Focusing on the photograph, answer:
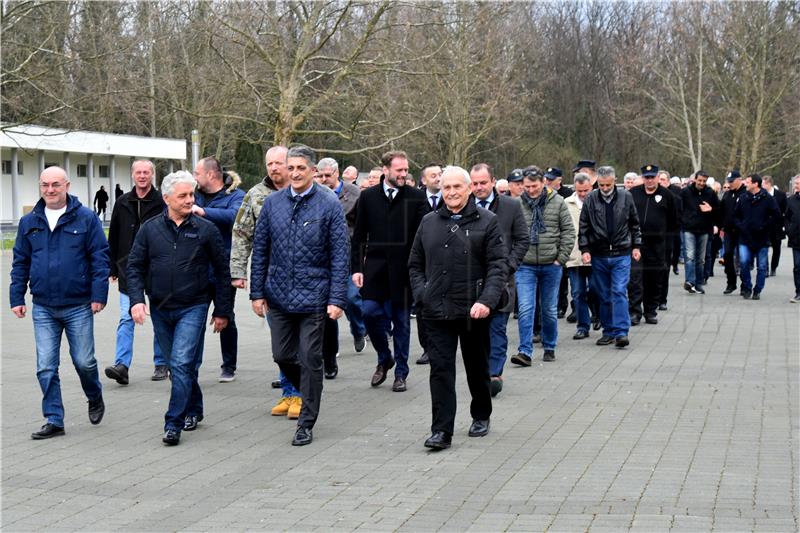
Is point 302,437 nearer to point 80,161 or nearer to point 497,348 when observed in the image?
point 497,348

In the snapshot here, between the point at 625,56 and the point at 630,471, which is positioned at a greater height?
the point at 625,56

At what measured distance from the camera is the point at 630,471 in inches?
267

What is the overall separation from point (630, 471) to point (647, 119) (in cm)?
5317

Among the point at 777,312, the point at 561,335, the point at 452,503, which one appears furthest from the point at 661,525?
the point at 777,312

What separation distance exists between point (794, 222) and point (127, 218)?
40.1ft

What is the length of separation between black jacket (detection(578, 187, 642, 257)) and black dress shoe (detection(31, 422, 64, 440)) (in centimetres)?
667

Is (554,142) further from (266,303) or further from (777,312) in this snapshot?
(266,303)

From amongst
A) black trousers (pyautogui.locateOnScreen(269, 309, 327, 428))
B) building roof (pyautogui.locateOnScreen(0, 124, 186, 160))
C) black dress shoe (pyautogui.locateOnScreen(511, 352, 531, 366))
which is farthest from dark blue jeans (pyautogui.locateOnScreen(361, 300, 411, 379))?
building roof (pyautogui.locateOnScreen(0, 124, 186, 160))

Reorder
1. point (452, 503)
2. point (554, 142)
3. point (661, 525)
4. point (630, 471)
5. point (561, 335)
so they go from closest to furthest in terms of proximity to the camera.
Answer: point (661, 525) → point (452, 503) → point (630, 471) → point (561, 335) → point (554, 142)

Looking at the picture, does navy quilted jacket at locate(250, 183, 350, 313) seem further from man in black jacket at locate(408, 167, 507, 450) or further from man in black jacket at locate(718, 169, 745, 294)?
man in black jacket at locate(718, 169, 745, 294)

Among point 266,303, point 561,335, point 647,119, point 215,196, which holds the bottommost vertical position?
point 561,335

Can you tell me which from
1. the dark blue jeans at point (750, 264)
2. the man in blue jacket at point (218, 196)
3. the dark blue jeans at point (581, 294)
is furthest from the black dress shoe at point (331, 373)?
the dark blue jeans at point (750, 264)

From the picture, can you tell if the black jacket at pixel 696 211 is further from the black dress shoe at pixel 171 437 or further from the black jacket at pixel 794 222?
the black dress shoe at pixel 171 437

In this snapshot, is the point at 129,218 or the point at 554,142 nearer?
the point at 129,218
